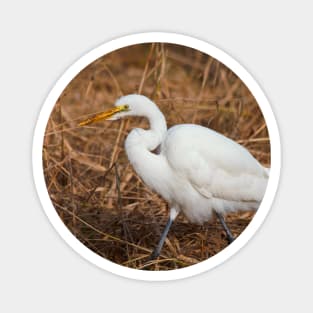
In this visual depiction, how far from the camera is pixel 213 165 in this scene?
2.74 m

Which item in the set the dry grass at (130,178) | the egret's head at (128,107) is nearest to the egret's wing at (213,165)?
the egret's head at (128,107)

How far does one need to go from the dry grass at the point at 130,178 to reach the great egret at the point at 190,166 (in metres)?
0.20

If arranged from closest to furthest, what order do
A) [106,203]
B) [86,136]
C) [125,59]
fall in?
[106,203], [86,136], [125,59]

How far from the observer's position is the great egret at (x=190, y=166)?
2.68 m

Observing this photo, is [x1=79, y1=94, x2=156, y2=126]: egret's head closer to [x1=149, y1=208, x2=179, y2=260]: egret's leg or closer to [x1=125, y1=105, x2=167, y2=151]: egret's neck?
[x1=125, y1=105, x2=167, y2=151]: egret's neck

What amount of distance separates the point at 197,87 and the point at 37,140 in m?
2.08

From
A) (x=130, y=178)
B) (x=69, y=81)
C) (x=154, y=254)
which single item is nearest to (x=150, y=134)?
(x=69, y=81)

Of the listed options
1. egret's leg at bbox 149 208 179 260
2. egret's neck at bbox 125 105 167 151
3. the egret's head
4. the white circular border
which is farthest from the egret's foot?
the egret's head

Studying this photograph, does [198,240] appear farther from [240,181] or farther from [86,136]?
[86,136]

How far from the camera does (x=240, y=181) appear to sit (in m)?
2.80

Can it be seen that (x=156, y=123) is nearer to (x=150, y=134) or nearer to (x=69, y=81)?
(x=150, y=134)

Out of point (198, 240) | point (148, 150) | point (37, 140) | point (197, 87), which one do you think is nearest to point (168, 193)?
point (148, 150)

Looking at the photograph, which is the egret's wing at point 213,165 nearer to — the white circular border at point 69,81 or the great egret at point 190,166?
the great egret at point 190,166

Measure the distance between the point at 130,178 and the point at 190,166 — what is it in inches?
29.3
